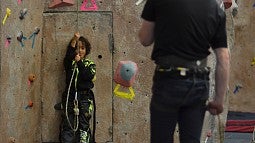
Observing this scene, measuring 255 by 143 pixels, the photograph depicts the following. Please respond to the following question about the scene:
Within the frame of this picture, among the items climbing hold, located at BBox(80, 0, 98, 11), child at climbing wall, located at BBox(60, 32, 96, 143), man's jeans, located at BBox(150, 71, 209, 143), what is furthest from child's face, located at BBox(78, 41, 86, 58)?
man's jeans, located at BBox(150, 71, 209, 143)

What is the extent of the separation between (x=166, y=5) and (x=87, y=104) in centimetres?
274

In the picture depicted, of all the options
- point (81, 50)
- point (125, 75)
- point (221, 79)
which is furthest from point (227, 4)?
point (221, 79)

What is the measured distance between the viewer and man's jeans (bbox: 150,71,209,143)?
135 inches

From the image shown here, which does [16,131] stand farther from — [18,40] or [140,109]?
[140,109]

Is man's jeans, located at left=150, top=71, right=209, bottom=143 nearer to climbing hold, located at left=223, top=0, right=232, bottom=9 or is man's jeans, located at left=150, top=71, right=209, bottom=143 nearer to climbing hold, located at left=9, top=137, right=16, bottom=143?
climbing hold, located at left=9, top=137, right=16, bottom=143

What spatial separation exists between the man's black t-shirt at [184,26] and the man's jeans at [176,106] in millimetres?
159

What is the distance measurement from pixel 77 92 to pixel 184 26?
8.86 feet

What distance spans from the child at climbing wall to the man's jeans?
98.7 inches

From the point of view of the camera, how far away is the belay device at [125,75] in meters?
6.12

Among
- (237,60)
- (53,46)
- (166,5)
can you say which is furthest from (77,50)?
(237,60)

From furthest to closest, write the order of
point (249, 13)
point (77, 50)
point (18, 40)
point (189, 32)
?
point (249, 13) < point (77, 50) < point (18, 40) < point (189, 32)

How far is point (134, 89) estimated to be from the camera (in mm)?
6273

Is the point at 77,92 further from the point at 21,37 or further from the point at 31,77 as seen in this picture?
the point at 21,37

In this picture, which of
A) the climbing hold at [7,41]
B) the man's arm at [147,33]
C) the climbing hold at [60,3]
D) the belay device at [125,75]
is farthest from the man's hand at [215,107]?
the climbing hold at [60,3]
